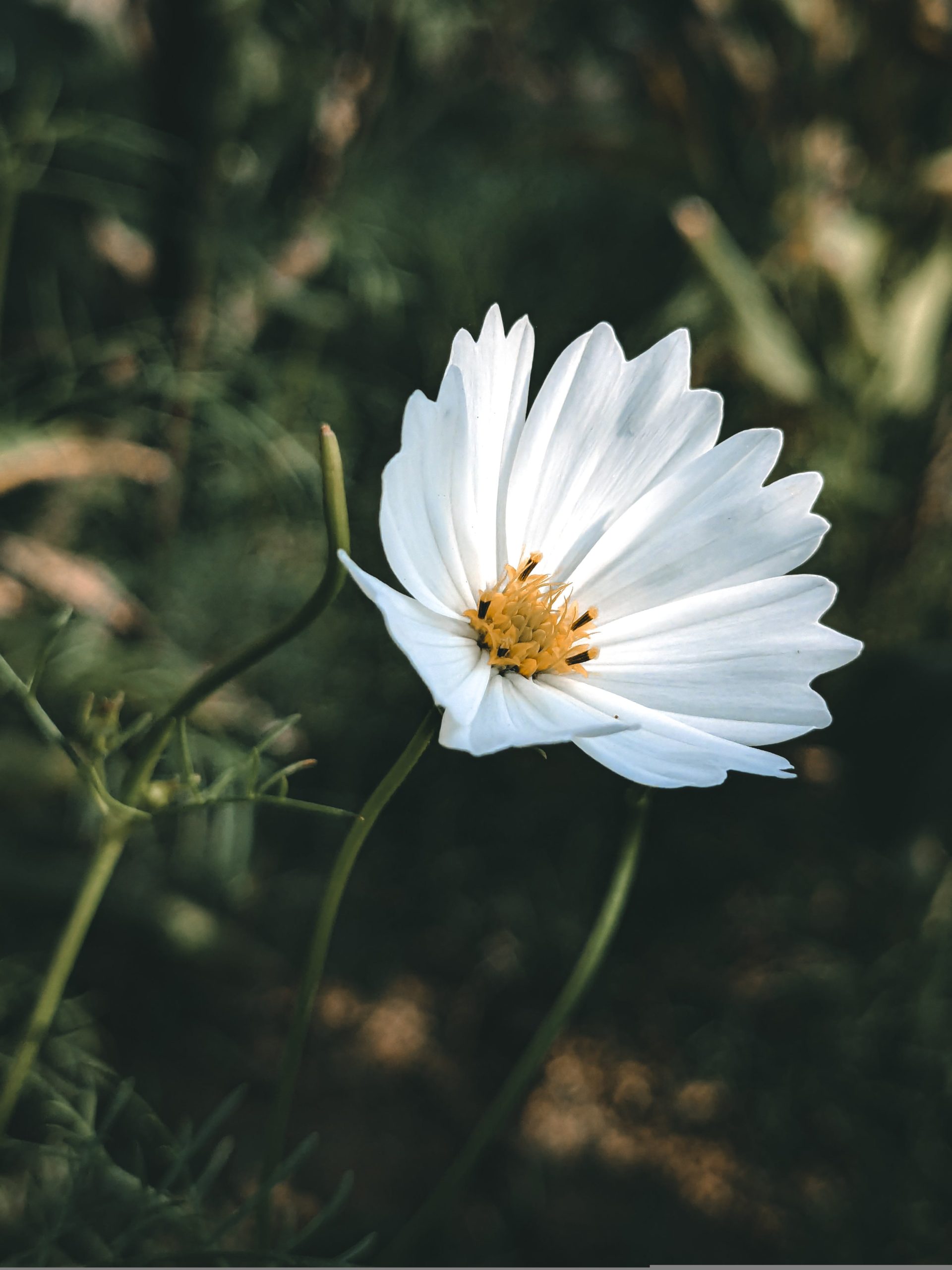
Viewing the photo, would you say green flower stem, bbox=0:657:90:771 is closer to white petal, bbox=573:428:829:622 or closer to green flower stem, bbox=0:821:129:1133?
green flower stem, bbox=0:821:129:1133

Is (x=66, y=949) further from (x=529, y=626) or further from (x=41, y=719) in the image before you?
(x=529, y=626)

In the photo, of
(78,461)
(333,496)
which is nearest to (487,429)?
(333,496)

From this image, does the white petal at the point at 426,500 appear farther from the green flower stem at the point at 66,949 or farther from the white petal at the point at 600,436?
the green flower stem at the point at 66,949

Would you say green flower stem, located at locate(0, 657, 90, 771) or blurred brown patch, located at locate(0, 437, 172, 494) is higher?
blurred brown patch, located at locate(0, 437, 172, 494)

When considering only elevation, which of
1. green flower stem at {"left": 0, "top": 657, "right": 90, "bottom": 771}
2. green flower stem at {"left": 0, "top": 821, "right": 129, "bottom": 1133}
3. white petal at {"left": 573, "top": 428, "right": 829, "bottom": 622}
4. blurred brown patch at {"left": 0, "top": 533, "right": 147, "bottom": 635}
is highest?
white petal at {"left": 573, "top": 428, "right": 829, "bottom": 622}

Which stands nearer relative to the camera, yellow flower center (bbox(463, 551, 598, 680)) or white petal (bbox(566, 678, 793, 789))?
white petal (bbox(566, 678, 793, 789))


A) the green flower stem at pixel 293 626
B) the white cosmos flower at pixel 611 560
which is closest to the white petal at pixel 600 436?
the white cosmos flower at pixel 611 560

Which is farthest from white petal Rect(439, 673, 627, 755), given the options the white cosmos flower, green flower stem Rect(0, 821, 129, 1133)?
green flower stem Rect(0, 821, 129, 1133)
